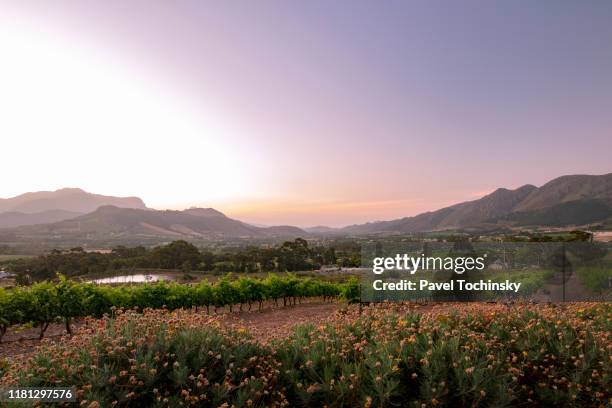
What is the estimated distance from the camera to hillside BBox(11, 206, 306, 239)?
296 feet

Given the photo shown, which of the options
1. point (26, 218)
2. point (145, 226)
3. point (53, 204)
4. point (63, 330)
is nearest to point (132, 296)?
point (63, 330)

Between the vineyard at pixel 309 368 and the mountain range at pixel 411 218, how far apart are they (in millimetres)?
77332

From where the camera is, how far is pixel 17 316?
8.28 meters

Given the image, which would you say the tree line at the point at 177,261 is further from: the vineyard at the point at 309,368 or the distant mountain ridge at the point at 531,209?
the distant mountain ridge at the point at 531,209

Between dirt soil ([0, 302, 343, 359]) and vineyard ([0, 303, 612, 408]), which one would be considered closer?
vineyard ([0, 303, 612, 408])

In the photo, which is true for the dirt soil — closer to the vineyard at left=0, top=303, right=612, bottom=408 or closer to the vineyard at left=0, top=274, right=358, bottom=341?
the vineyard at left=0, top=274, right=358, bottom=341

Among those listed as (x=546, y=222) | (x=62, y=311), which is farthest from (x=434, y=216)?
(x=62, y=311)

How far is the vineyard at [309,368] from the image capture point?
3.32 m

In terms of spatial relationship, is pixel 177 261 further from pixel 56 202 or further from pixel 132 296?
pixel 56 202

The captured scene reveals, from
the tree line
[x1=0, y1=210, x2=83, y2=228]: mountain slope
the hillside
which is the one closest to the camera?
the tree line

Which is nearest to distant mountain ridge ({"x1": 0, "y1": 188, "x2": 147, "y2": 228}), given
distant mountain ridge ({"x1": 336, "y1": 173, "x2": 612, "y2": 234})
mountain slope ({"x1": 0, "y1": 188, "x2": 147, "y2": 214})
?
mountain slope ({"x1": 0, "y1": 188, "x2": 147, "y2": 214})

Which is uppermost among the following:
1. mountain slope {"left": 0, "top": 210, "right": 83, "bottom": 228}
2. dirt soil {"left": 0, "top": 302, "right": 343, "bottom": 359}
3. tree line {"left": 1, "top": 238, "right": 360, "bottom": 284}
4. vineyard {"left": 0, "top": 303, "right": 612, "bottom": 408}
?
mountain slope {"left": 0, "top": 210, "right": 83, "bottom": 228}

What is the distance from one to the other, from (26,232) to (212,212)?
101 meters

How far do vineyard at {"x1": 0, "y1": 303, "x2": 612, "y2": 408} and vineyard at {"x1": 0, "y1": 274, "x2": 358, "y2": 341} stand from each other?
183 cm
